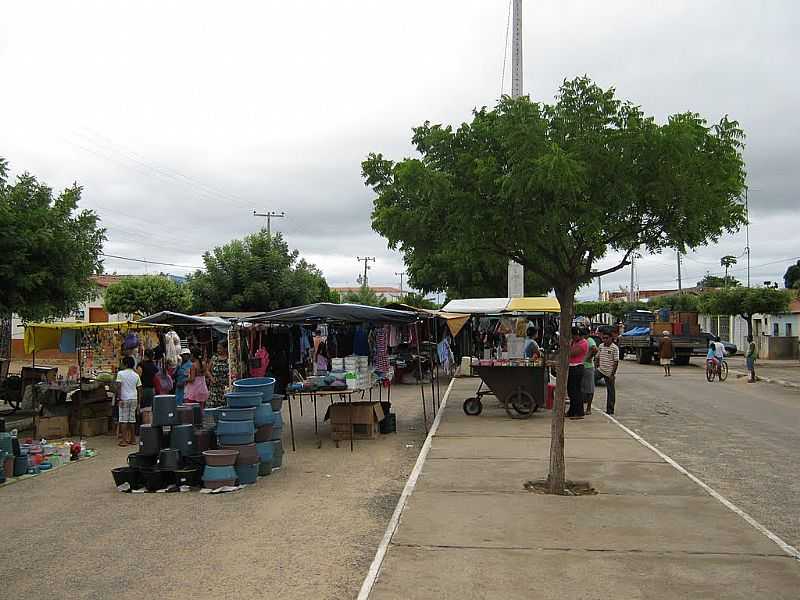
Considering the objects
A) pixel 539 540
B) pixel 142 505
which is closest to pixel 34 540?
pixel 142 505

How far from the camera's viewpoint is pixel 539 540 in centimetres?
A: 619

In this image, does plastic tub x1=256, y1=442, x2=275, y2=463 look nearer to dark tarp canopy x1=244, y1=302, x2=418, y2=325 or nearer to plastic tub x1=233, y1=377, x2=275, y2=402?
plastic tub x1=233, y1=377, x2=275, y2=402

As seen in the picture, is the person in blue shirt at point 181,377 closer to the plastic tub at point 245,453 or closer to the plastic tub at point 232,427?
the plastic tub at point 232,427

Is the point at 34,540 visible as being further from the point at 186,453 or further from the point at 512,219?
the point at 512,219

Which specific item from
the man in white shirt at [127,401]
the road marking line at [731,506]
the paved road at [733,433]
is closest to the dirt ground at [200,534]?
the man in white shirt at [127,401]

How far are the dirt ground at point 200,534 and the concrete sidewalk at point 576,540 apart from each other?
0.49m

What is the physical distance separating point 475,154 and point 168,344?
7745mm

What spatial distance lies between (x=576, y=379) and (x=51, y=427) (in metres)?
9.69

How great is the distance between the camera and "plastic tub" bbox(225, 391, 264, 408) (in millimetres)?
9102

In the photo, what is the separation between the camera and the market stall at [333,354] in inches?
469

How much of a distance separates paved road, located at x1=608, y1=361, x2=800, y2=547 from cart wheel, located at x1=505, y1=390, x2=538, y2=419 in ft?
6.28

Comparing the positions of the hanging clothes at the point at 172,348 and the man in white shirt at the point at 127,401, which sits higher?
the hanging clothes at the point at 172,348

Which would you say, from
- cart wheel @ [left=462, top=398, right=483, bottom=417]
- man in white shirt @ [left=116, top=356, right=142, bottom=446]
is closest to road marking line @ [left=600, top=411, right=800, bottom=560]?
cart wheel @ [left=462, top=398, right=483, bottom=417]

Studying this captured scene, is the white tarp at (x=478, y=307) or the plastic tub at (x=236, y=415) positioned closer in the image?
the plastic tub at (x=236, y=415)
